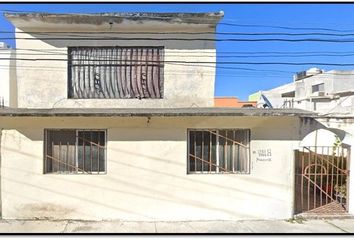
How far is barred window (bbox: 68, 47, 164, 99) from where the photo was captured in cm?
870

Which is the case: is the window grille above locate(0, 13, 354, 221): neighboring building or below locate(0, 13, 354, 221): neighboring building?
above

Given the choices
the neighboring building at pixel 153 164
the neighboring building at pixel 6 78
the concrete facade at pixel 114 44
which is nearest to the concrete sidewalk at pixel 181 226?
the neighboring building at pixel 153 164

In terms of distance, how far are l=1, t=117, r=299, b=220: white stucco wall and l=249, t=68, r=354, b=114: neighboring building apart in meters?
7.95

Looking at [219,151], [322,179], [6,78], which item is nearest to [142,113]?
[219,151]

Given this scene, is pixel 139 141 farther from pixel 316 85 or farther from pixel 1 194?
pixel 316 85

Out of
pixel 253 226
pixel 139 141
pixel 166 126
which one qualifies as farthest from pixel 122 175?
pixel 253 226

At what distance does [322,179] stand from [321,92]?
12.4 meters

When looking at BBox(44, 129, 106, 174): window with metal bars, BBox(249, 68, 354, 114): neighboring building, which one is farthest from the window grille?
BBox(44, 129, 106, 174): window with metal bars

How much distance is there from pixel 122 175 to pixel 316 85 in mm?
18925

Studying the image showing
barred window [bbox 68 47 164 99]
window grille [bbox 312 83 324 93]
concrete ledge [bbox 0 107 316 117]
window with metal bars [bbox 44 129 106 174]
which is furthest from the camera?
window grille [bbox 312 83 324 93]

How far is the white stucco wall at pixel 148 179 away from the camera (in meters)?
7.54

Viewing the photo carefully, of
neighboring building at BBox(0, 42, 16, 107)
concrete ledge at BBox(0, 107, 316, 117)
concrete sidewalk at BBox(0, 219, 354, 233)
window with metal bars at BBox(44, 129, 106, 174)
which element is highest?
neighboring building at BBox(0, 42, 16, 107)

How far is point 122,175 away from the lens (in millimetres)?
7602

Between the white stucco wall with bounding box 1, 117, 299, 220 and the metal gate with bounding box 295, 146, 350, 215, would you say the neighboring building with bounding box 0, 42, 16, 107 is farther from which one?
the metal gate with bounding box 295, 146, 350, 215
